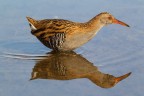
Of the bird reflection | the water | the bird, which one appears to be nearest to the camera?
the water

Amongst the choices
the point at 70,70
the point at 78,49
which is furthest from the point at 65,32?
the point at 70,70

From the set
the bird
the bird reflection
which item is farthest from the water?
the bird

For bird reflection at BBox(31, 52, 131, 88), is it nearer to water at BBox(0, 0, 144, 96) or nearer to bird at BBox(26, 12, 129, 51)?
water at BBox(0, 0, 144, 96)

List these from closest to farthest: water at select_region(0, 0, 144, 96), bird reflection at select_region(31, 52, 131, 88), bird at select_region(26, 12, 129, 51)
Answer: water at select_region(0, 0, 144, 96)
bird reflection at select_region(31, 52, 131, 88)
bird at select_region(26, 12, 129, 51)

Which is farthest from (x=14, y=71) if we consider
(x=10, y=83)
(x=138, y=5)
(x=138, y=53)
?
(x=138, y=5)

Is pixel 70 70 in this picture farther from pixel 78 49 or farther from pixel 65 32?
pixel 78 49

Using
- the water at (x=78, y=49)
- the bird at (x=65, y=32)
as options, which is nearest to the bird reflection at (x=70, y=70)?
the water at (x=78, y=49)

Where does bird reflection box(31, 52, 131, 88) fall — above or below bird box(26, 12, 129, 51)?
below
